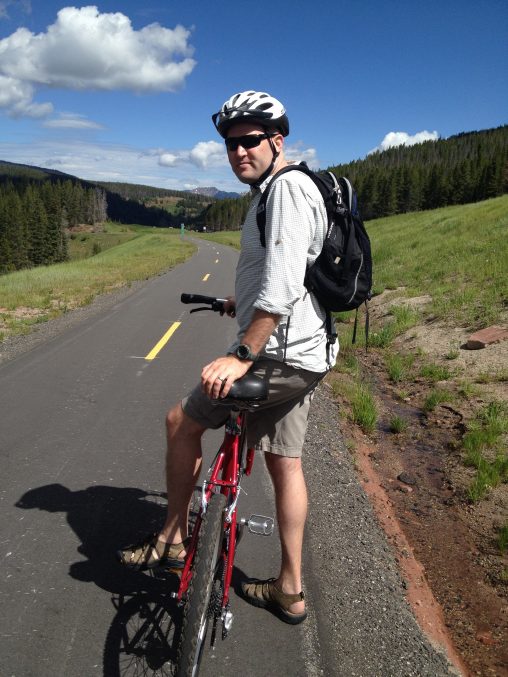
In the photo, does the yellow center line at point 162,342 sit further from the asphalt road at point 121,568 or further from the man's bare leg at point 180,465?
the man's bare leg at point 180,465

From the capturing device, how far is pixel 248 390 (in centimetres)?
207

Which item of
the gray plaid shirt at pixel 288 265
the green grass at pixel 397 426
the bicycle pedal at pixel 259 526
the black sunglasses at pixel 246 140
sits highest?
the black sunglasses at pixel 246 140

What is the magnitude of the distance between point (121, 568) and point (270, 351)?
1.73 meters

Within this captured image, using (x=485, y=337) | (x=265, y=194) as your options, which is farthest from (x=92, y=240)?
(x=265, y=194)

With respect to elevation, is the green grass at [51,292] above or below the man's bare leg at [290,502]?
below

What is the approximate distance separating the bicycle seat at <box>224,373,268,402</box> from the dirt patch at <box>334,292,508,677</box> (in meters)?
1.72

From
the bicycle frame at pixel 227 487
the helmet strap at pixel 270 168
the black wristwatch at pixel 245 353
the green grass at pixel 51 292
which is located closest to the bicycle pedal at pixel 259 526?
the bicycle frame at pixel 227 487

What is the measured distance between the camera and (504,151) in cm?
7994

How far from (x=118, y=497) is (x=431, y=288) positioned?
34.8 feet

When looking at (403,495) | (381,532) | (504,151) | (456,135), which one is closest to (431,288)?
(403,495)

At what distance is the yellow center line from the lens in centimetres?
810

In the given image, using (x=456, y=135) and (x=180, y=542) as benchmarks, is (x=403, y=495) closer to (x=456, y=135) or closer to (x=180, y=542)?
(x=180, y=542)

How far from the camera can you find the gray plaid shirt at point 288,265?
1.99 metres

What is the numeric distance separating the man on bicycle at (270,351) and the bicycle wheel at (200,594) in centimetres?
44
